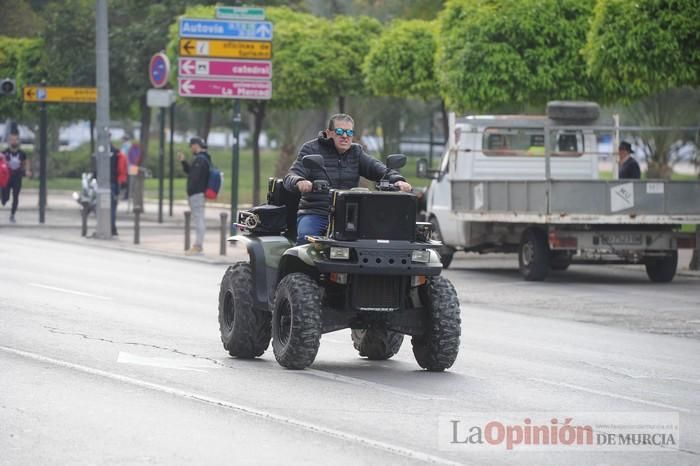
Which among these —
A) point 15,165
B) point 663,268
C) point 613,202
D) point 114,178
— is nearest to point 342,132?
point 613,202

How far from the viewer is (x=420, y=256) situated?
1241 cm

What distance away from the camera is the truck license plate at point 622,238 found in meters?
23.5

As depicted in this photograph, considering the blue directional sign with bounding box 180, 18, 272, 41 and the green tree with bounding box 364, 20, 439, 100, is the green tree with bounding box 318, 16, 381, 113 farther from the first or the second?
the blue directional sign with bounding box 180, 18, 272, 41

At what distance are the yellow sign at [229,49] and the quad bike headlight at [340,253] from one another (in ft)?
58.4

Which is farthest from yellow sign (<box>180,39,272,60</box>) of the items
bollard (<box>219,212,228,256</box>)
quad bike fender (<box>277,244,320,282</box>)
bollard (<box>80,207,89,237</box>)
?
quad bike fender (<box>277,244,320,282</box>)

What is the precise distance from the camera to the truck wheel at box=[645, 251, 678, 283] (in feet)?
79.3

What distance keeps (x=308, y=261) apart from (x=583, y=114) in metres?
14.3

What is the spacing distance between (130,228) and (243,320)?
23.8 meters

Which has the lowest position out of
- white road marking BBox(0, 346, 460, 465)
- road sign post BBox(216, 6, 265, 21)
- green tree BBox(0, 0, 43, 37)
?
white road marking BBox(0, 346, 460, 465)

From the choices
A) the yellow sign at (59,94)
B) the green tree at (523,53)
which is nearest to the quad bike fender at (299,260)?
the green tree at (523,53)

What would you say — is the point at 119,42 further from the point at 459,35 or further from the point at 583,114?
the point at 583,114

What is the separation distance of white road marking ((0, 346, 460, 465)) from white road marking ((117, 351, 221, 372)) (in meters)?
0.53

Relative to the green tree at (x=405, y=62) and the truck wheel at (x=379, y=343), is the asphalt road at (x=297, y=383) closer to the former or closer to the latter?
the truck wheel at (x=379, y=343)

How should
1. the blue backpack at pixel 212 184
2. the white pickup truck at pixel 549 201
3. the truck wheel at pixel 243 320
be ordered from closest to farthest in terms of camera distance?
the truck wheel at pixel 243 320 → the white pickup truck at pixel 549 201 → the blue backpack at pixel 212 184
